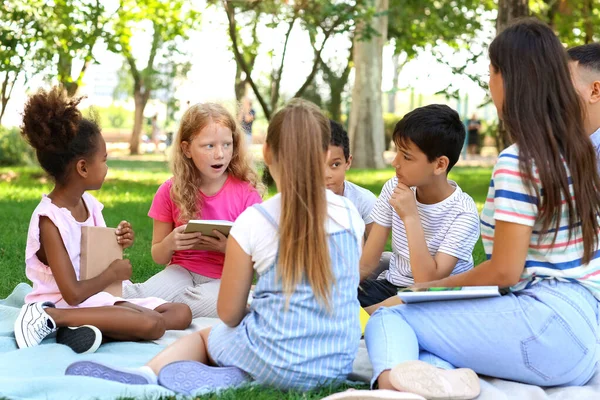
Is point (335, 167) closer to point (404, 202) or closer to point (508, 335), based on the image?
point (404, 202)

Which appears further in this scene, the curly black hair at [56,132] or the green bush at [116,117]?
the green bush at [116,117]

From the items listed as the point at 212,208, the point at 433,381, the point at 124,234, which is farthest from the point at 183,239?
the point at 433,381

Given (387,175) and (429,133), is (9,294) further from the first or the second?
(387,175)

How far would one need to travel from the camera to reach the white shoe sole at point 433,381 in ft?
10.0

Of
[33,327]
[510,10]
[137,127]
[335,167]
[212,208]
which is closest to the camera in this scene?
[33,327]

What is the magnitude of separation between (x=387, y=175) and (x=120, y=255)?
1132cm

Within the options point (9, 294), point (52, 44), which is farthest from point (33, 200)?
point (9, 294)

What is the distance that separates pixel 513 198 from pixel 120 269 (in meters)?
1.94

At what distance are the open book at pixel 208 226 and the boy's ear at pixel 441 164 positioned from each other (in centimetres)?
102

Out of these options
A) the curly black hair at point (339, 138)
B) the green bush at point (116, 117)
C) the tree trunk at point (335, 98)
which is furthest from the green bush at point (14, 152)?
the green bush at point (116, 117)

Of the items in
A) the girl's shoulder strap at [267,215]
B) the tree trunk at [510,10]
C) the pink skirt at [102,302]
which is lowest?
the pink skirt at [102,302]

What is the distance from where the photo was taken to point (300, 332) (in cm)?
319

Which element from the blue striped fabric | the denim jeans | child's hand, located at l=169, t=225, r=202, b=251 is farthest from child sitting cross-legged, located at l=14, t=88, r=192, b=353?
the denim jeans

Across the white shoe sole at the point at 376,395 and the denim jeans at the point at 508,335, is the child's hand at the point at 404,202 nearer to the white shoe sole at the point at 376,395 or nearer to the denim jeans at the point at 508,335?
the denim jeans at the point at 508,335
